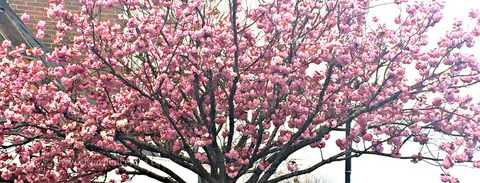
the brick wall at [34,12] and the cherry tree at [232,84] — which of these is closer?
the cherry tree at [232,84]

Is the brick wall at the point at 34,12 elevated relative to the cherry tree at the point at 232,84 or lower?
elevated

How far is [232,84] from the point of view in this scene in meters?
6.85

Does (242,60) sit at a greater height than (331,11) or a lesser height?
lesser

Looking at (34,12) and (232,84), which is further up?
(34,12)

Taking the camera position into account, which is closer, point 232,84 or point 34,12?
point 232,84

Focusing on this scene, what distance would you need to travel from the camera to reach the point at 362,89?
23.7ft

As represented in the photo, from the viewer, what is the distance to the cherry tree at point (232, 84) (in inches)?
255

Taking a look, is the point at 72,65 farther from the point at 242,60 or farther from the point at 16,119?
the point at 242,60

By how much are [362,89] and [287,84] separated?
1.01 m

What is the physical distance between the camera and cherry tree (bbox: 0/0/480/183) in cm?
649

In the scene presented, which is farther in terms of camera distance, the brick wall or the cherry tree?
the brick wall

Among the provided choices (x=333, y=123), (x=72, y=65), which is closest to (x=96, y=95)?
(x=72, y=65)

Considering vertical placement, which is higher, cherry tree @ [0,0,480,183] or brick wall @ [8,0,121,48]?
brick wall @ [8,0,121,48]

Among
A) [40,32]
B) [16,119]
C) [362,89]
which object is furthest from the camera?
[362,89]
